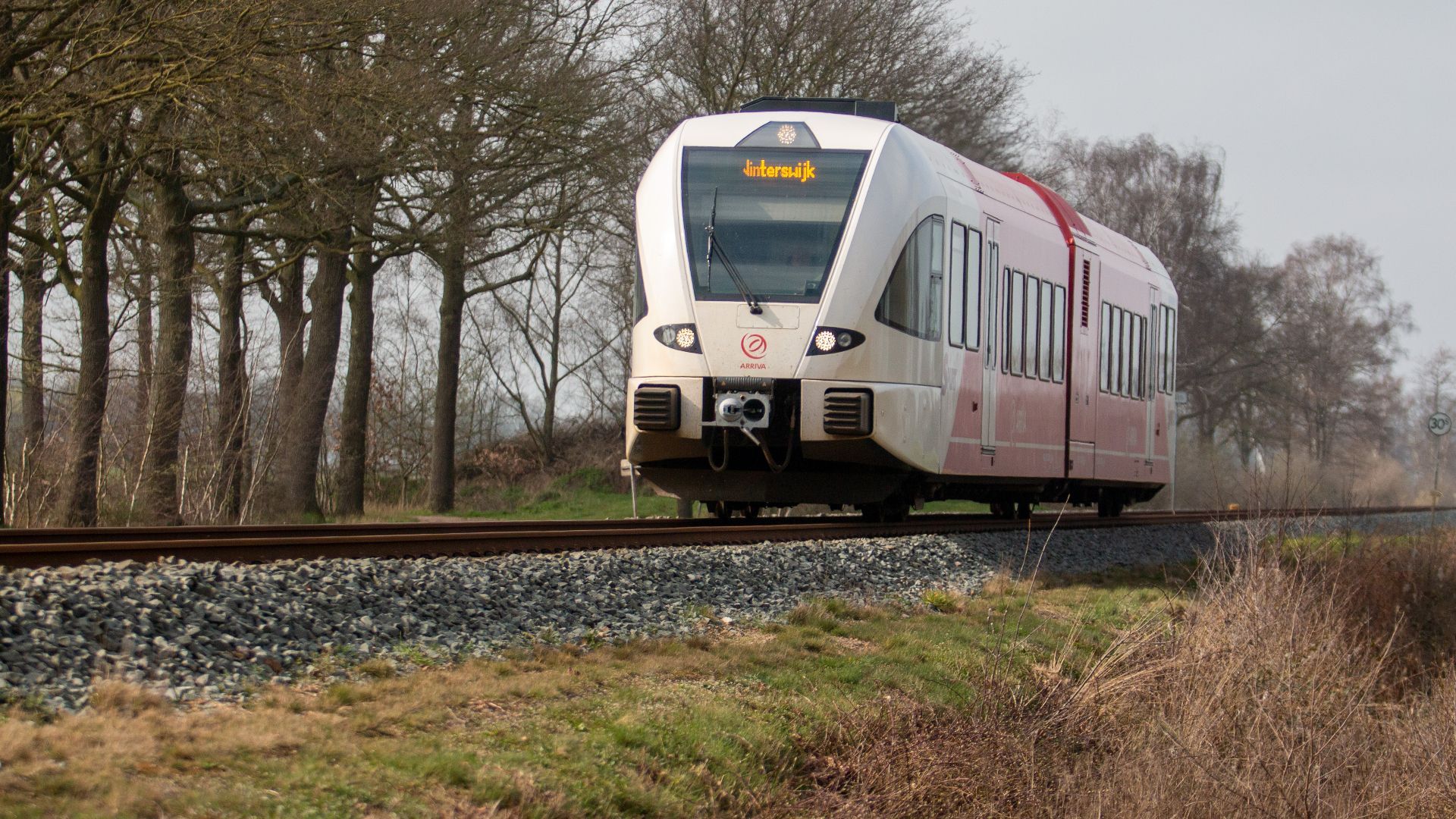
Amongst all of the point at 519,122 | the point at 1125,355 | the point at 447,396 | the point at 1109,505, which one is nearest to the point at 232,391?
the point at 519,122

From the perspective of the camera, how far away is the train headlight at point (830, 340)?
1147cm

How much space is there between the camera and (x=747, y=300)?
11609 millimetres

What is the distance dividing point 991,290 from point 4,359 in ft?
33.9

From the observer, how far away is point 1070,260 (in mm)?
16234

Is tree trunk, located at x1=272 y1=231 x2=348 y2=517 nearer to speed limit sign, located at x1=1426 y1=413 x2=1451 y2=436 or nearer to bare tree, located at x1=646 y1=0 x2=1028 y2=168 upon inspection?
bare tree, located at x1=646 y1=0 x2=1028 y2=168

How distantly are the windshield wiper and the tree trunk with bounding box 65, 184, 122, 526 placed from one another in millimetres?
8026

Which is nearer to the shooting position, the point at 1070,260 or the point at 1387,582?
the point at 1387,582

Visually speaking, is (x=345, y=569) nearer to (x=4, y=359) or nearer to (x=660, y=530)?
(x=660, y=530)

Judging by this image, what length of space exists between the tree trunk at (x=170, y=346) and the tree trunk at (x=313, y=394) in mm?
1978

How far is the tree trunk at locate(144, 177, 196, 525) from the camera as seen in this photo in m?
17.2

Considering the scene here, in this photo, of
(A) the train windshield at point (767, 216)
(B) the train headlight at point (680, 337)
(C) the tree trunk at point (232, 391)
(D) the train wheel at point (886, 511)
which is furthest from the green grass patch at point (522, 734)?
(C) the tree trunk at point (232, 391)

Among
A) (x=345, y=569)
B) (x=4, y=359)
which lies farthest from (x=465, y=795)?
(x=4, y=359)

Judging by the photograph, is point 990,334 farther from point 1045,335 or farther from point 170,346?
point 170,346

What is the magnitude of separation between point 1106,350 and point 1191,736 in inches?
402
